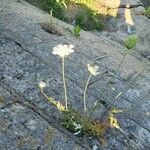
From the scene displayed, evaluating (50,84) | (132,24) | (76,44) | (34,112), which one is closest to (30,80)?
(50,84)

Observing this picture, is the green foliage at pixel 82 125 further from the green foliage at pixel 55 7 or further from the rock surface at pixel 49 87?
the green foliage at pixel 55 7

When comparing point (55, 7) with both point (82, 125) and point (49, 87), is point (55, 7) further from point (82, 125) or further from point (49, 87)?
point (82, 125)

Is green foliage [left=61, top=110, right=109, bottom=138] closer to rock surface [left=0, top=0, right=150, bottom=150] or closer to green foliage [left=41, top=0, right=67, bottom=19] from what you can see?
rock surface [left=0, top=0, right=150, bottom=150]

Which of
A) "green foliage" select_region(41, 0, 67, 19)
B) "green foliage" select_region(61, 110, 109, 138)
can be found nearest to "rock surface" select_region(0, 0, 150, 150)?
"green foliage" select_region(61, 110, 109, 138)

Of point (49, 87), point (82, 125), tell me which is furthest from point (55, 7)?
point (82, 125)

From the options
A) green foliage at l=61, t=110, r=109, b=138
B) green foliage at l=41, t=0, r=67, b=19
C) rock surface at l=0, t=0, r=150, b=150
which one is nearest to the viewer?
rock surface at l=0, t=0, r=150, b=150

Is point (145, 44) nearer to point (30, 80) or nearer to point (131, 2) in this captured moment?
point (131, 2)

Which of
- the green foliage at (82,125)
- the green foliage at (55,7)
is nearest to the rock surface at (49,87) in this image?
the green foliage at (82,125)

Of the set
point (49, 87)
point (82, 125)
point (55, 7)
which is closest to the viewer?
point (82, 125)

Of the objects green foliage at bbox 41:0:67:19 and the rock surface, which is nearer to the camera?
the rock surface
